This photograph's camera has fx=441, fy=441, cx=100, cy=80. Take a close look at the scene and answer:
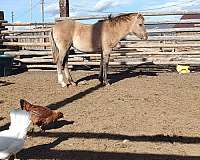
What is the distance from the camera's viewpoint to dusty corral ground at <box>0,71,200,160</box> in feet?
18.8

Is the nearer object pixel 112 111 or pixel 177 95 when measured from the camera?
pixel 112 111

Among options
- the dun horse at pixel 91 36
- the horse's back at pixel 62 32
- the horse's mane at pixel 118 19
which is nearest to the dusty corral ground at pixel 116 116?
the dun horse at pixel 91 36

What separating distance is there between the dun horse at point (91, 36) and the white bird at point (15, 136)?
6142 millimetres

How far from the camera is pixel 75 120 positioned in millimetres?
7383

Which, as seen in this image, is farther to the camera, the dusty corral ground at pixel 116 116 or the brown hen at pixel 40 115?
the brown hen at pixel 40 115

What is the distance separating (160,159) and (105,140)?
41.9 inches

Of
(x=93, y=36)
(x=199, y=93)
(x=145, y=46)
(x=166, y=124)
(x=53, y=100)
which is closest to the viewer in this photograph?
(x=166, y=124)

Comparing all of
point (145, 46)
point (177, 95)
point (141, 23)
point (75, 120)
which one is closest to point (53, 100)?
point (75, 120)

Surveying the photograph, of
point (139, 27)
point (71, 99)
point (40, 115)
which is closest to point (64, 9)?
point (139, 27)

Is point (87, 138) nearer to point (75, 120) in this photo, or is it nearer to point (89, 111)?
point (75, 120)

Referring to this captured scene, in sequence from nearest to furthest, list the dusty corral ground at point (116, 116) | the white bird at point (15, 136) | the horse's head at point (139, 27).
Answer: the white bird at point (15, 136)
the dusty corral ground at point (116, 116)
the horse's head at point (139, 27)

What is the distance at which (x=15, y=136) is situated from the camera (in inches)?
186

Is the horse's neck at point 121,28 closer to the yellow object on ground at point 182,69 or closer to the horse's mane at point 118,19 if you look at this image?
the horse's mane at point 118,19

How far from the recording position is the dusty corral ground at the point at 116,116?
18.8ft
